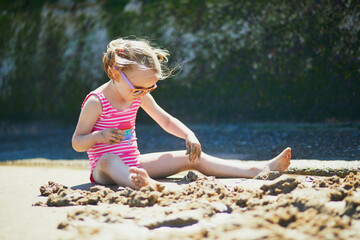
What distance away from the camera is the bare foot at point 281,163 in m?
3.10

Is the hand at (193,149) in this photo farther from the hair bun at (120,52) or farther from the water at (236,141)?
the water at (236,141)

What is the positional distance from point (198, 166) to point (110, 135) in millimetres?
676

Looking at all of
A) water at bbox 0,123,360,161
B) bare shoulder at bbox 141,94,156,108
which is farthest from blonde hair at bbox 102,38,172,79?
water at bbox 0,123,360,161

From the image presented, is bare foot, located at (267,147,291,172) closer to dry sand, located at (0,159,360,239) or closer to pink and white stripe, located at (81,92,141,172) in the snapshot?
dry sand, located at (0,159,360,239)

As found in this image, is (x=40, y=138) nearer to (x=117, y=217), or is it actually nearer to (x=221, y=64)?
(x=221, y=64)

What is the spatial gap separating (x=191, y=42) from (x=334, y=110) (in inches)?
70.7

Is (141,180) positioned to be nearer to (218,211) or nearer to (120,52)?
(218,211)

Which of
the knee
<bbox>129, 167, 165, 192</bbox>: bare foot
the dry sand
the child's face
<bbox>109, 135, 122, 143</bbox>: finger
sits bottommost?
the dry sand

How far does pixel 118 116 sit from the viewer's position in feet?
10.3

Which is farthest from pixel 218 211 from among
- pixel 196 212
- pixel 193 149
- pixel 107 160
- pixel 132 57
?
pixel 132 57

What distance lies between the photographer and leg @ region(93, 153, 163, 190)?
265 centimetres

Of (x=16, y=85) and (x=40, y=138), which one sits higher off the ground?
Answer: (x=16, y=85)

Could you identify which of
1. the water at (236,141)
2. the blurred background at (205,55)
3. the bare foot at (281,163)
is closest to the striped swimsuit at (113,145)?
the bare foot at (281,163)

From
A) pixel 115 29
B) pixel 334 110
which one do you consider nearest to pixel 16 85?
pixel 115 29
